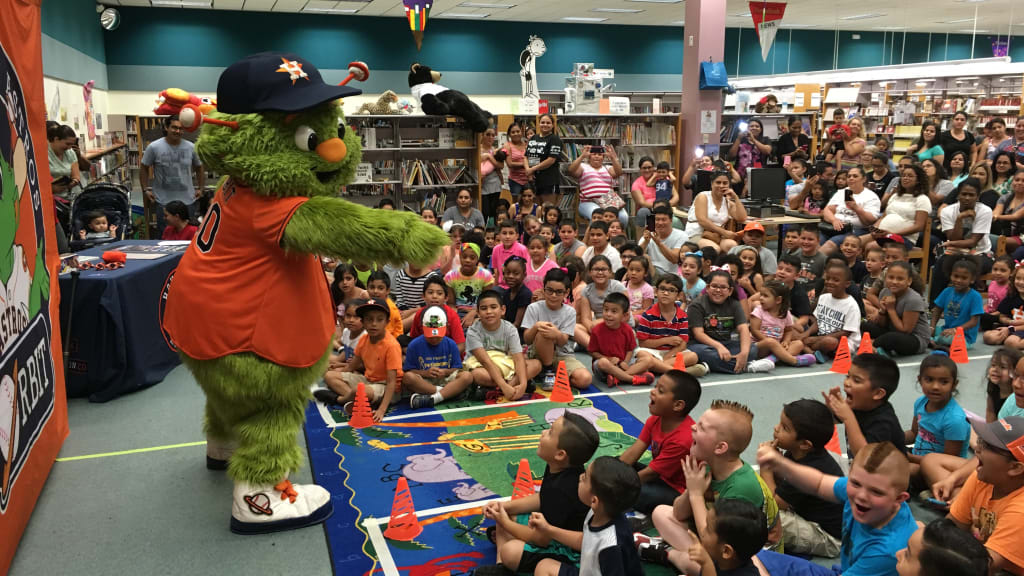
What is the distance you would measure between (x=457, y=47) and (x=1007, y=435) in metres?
17.8

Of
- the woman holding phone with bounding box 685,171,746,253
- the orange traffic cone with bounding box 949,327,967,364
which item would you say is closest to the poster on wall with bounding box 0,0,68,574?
the woman holding phone with bounding box 685,171,746,253

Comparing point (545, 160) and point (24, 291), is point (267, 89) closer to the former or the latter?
point (24, 291)

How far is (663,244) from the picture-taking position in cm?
729

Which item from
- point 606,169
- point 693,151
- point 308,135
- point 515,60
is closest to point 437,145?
point 606,169

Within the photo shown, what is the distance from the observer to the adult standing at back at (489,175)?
415 inches

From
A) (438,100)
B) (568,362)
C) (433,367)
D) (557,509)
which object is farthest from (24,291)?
(438,100)

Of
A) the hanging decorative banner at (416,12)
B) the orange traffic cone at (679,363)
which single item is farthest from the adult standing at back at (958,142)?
the hanging decorative banner at (416,12)

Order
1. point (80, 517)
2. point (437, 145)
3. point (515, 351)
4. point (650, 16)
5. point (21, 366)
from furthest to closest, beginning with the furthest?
point (650, 16)
point (437, 145)
point (515, 351)
point (80, 517)
point (21, 366)

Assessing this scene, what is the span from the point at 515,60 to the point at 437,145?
9.33m

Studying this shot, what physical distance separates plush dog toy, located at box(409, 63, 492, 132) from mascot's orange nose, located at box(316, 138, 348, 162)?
8.94 ft

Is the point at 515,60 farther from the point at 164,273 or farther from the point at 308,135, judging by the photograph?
the point at 308,135

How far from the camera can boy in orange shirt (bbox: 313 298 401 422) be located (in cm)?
470

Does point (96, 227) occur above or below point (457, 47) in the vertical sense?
below

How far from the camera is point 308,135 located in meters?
3.02
